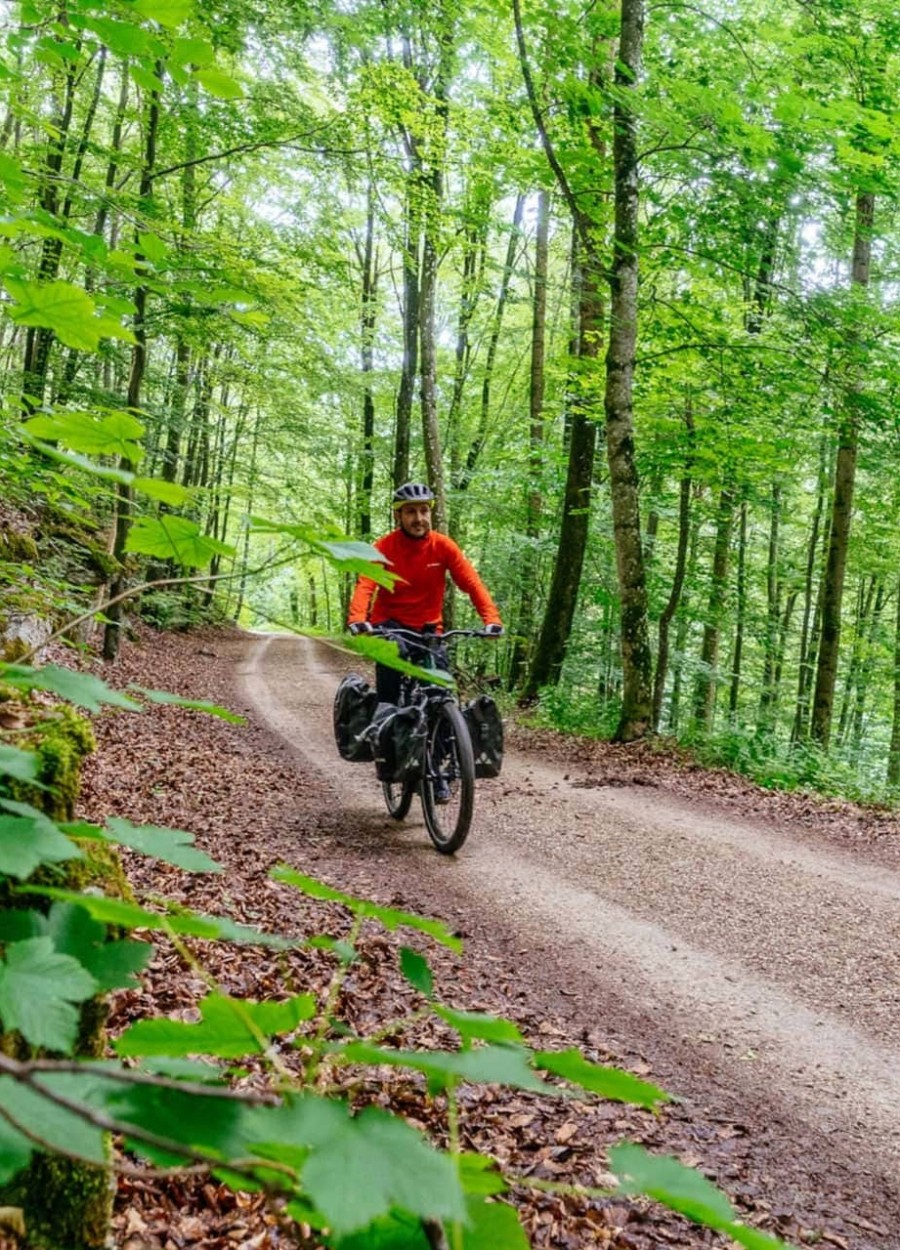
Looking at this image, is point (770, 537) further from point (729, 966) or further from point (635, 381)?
point (729, 966)

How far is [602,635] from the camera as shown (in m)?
18.2

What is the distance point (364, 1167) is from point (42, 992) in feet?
1.38

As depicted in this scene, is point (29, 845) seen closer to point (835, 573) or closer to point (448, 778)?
point (448, 778)

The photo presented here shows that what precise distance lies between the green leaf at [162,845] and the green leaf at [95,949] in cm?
15

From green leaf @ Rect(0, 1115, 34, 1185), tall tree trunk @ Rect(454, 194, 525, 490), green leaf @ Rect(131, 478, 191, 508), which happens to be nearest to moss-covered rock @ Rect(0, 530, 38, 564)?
green leaf @ Rect(131, 478, 191, 508)

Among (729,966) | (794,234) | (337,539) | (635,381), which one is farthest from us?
(635,381)

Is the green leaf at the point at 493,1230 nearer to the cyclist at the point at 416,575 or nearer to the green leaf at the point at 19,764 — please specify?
the green leaf at the point at 19,764

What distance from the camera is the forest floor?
9.46 ft

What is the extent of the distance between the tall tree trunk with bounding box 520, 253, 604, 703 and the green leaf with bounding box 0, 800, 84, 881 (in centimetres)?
1343

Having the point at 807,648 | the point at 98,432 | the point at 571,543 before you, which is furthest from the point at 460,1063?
the point at 807,648

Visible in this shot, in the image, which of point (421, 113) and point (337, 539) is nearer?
point (337, 539)

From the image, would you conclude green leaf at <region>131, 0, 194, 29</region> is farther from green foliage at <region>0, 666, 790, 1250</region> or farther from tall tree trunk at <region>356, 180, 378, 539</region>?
tall tree trunk at <region>356, 180, 378, 539</region>

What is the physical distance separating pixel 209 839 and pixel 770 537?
19552mm

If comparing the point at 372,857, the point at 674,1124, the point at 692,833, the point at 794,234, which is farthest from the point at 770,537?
the point at 674,1124
